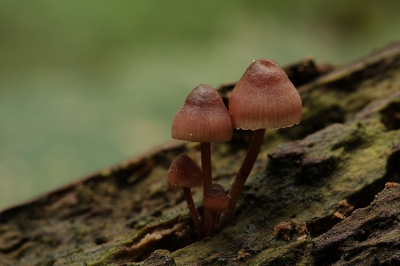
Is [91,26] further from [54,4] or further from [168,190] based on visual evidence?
[168,190]

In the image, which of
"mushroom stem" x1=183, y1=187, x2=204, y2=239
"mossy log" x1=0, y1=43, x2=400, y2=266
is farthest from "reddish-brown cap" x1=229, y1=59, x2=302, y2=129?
"mossy log" x1=0, y1=43, x2=400, y2=266

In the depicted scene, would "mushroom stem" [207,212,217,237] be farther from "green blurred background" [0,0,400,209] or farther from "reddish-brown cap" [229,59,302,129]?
"green blurred background" [0,0,400,209]

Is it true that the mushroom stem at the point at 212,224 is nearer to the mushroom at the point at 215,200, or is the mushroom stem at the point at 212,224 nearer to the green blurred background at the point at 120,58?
the mushroom at the point at 215,200

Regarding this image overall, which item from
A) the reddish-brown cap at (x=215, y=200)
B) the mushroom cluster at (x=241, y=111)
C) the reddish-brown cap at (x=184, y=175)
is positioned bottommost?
the reddish-brown cap at (x=215, y=200)

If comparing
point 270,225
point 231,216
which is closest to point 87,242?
point 231,216

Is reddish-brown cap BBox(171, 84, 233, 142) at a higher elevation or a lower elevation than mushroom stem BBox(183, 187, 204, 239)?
higher

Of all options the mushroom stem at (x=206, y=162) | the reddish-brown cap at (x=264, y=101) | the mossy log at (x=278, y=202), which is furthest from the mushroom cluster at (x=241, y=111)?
the mossy log at (x=278, y=202)

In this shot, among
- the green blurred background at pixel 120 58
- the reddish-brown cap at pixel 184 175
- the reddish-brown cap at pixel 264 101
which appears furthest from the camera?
the green blurred background at pixel 120 58
